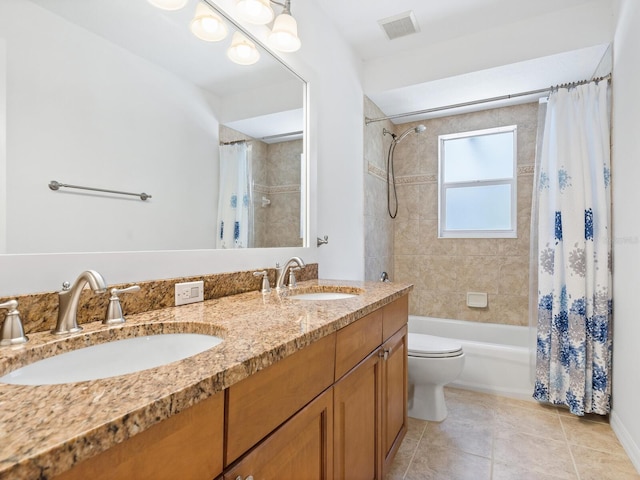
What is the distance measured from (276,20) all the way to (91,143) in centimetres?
107

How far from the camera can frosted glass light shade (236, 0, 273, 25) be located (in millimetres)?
1473

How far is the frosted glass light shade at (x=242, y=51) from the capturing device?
5.05 feet

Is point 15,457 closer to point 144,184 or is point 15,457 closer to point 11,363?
point 11,363

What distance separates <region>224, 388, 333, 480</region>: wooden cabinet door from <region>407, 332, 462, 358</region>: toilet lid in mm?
1224

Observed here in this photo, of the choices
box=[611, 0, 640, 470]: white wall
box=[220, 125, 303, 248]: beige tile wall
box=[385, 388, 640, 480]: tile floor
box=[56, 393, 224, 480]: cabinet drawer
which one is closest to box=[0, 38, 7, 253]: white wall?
box=[56, 393, 224, 480]: cabinet drawer

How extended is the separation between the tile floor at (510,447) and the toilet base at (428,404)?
4 centimetres

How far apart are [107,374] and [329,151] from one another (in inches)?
71.1

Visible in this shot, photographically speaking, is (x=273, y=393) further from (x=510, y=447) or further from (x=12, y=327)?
(x=510, y=447)

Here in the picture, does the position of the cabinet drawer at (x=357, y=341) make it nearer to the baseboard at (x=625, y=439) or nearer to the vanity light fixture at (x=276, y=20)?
the vanity light fixture at (x=276, y=20)

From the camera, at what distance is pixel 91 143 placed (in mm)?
996

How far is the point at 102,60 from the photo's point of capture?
40.4 inches

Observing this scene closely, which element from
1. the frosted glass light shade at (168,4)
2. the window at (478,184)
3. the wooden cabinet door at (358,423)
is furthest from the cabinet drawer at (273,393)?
the window at (478,184)

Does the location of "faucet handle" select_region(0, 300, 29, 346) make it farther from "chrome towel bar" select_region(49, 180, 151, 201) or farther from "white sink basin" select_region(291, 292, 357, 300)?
"white sink basin" select_region(291, 292, 357, 300)

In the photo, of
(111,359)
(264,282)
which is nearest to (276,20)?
(264,282)
